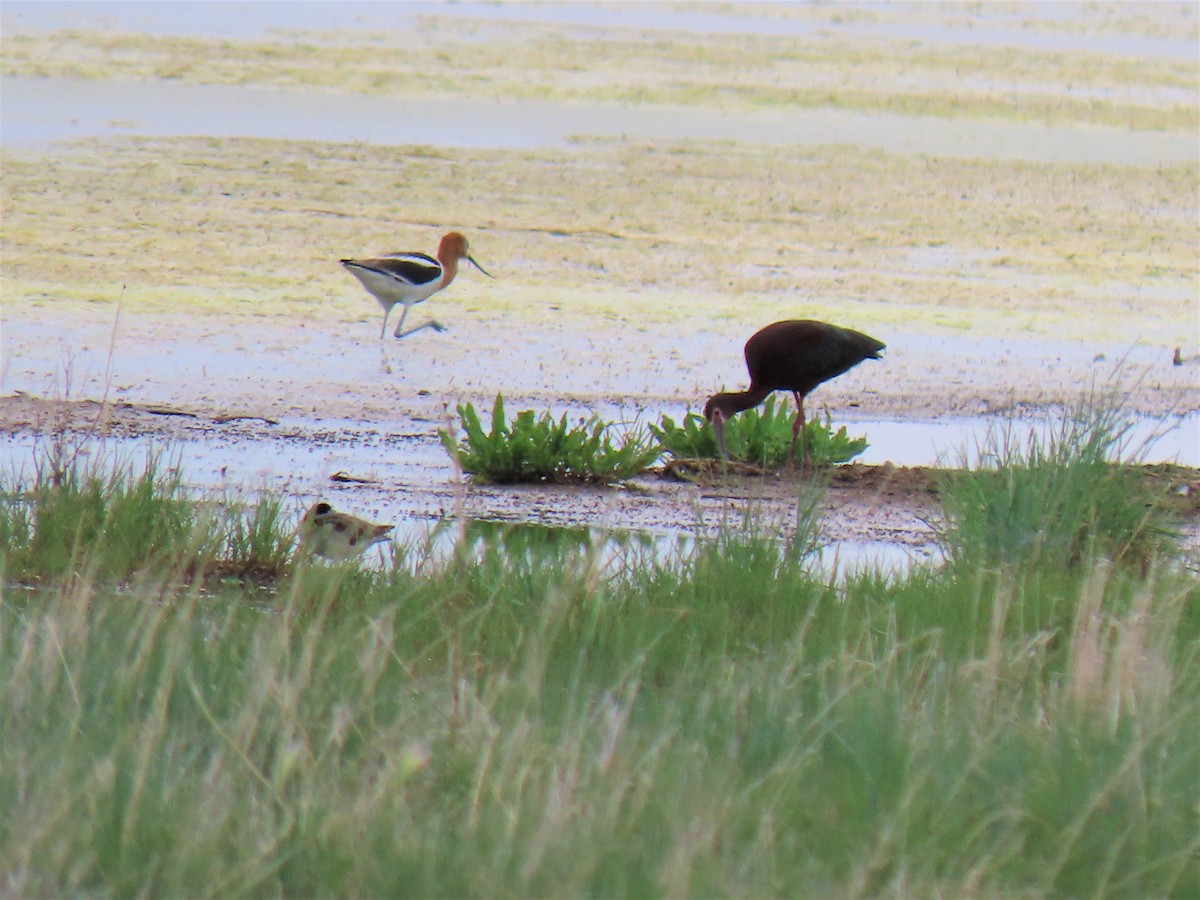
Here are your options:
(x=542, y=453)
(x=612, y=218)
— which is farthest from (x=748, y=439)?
(x=612, y=218)

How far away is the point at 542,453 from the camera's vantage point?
8352 mm

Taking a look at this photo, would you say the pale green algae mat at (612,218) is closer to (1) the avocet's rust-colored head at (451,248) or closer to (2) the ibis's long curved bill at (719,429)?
(1) the avocet's rust-colored head at (451,248)

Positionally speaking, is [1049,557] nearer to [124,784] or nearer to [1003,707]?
[1003,707]


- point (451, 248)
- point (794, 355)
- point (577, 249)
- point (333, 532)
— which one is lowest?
point (333, 532)

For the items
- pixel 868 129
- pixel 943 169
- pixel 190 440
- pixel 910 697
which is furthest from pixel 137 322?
pixel 868 129

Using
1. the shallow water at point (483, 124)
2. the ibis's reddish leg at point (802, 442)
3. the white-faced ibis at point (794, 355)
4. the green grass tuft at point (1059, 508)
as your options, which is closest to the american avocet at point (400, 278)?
the white-faced ibis at point (794, 355)

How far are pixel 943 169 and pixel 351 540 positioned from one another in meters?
14.4

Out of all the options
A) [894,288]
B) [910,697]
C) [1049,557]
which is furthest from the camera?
[894,288]

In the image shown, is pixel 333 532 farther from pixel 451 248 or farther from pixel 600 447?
pixel 451 248

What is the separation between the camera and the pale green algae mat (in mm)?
11625

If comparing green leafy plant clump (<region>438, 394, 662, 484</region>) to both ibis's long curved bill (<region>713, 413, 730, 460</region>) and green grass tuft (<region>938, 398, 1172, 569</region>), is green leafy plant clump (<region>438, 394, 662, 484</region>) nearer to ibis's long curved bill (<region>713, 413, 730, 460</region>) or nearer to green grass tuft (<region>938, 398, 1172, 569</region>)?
ibis's long curved bill (<region>713, 413, 730, 460</region>)

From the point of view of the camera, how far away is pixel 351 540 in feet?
21.1

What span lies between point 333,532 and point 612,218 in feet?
34.0

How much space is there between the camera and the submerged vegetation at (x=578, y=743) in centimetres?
345
